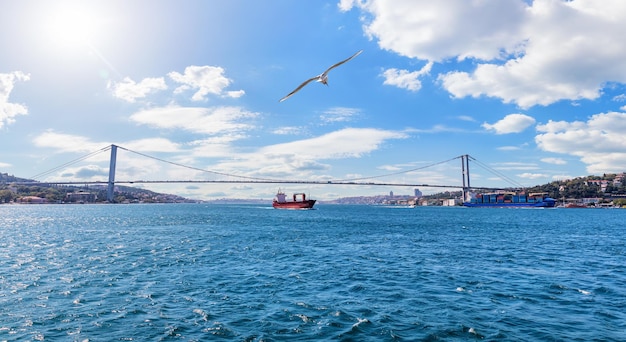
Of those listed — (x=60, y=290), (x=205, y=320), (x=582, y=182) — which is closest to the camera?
(x=205, y=320)

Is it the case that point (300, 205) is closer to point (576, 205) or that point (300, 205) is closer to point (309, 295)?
point (309, 295)

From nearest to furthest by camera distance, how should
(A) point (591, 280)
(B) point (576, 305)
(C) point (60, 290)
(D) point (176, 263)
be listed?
(B) point (576, 305) → (C) point (60, 290) → (A) point (591, 280) → (D) point (176, 263)

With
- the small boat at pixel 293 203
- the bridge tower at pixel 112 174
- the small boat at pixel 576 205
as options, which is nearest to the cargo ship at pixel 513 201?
the small boat at pixel 576 205

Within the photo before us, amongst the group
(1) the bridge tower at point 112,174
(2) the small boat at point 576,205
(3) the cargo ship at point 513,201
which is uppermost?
(1) the bridge tower at point 112,174

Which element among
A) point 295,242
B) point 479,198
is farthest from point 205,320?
point 479,198

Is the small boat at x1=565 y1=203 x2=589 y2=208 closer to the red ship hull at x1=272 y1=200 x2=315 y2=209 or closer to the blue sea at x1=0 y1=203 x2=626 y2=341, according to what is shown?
the red ship hull at x1=272 y1=200 x2=315 y2=209

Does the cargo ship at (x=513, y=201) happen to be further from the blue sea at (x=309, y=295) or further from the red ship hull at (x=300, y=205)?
the blue sea at (x=309, y=295)

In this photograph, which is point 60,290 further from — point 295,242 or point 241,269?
point 295,242

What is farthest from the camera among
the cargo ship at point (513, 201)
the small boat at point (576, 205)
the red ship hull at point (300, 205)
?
the small boat at point (576, 205)

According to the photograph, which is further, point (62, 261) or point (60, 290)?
point (62, 261)
